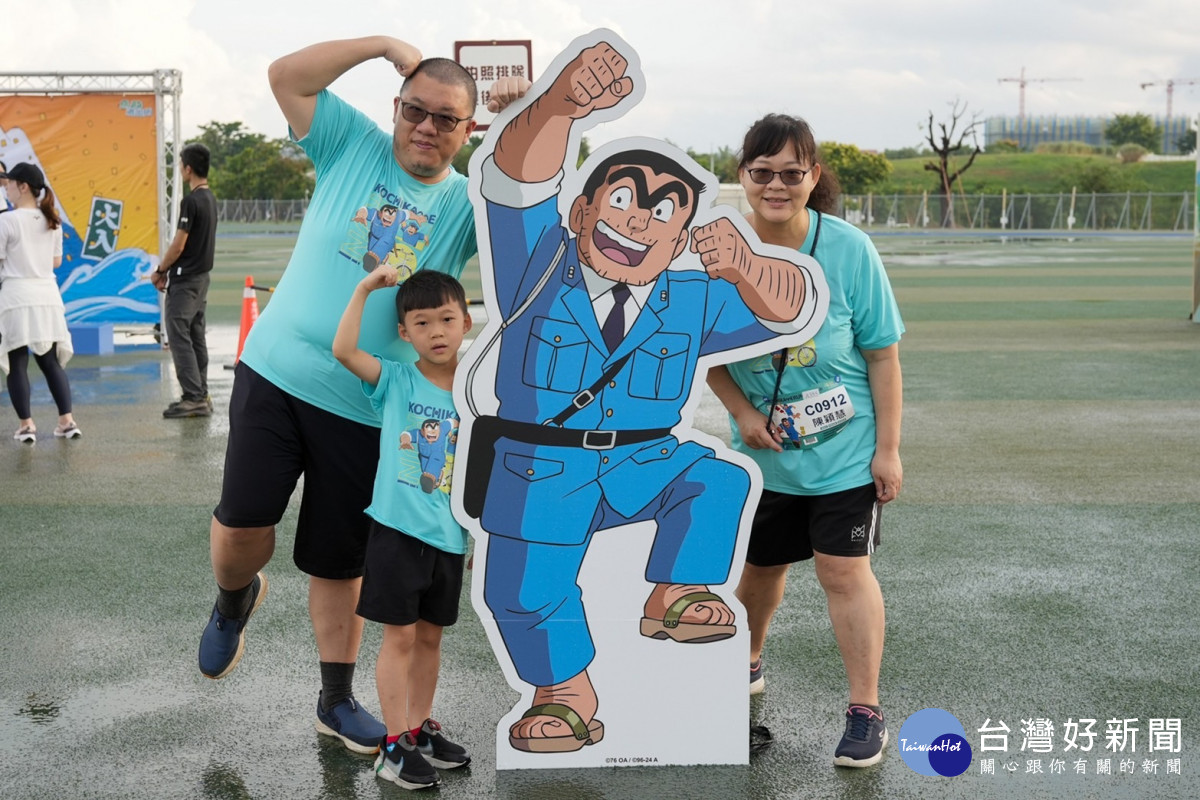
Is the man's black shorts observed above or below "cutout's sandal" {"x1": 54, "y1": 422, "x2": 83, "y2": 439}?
above

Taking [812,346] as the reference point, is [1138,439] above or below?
below

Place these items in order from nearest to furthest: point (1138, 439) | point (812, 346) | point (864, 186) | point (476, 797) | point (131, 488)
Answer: point (476, 797)
point (812, 346)
point (131, 488)
point (1138, 439)
point (864, 186)

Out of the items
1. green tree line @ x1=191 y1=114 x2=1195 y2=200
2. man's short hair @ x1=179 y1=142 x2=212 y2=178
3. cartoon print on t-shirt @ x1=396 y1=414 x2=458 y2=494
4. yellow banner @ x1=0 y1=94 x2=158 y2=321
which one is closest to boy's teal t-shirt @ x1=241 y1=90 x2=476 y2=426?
cartoon print on t-shirt @ x1=396 y1=414 x2=458 y2=494

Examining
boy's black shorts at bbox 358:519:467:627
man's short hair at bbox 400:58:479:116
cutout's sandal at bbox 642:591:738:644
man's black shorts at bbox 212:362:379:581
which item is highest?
man's short hair at bbox 400:58:479:116

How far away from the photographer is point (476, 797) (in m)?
3.31

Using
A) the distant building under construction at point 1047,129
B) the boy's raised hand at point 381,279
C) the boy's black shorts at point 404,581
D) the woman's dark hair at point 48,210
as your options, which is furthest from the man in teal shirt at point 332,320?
the distant building under construction at point 1047,129

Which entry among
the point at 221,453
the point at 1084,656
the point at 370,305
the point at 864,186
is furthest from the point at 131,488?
the point at 864,186

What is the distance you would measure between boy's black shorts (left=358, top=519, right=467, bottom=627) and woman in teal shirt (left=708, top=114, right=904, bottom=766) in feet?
3.17

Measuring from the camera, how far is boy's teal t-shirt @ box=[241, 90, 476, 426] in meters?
3.43

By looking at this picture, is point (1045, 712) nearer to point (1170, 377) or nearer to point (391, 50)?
point (391, 50)

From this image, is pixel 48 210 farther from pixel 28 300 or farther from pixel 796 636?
pixel 796 636

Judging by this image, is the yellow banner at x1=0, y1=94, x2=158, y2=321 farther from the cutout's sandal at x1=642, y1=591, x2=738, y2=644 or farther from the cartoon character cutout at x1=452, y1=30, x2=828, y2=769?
the cutout's sandal at x1=642, y1=591, x2=738, y2=644

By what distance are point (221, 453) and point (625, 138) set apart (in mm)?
5182

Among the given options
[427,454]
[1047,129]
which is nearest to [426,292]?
[427,454]
